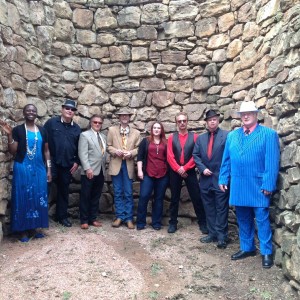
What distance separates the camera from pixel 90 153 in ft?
15.8

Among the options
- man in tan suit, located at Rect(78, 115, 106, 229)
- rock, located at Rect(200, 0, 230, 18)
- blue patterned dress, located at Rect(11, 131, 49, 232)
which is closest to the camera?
blue patterned dress, located at Rect(11, 131, 49, 232)

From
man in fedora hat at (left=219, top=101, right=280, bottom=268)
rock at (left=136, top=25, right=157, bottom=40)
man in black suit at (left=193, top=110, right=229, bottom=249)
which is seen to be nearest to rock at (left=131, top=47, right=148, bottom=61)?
rock at (left=136, top=25, right=157, bottom=40)

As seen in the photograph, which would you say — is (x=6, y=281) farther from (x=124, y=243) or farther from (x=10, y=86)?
(x=10, y=86)

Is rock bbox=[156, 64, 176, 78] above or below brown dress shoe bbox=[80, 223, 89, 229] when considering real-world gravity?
above

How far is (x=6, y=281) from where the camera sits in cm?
329

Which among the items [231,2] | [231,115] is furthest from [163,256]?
[231,2]

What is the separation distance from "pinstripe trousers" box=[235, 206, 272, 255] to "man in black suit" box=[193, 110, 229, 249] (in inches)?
14.2

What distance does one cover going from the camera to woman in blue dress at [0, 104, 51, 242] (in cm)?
415

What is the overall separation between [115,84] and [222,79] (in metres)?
1.59

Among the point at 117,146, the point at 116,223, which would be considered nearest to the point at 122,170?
the point at 117,146

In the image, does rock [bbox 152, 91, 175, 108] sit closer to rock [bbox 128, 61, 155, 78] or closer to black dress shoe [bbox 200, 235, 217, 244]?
rock [bbox 128, 61, 155, 78]

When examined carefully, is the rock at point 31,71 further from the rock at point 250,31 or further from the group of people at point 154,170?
the rock at point 250,31

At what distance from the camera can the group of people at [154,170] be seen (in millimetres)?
3609

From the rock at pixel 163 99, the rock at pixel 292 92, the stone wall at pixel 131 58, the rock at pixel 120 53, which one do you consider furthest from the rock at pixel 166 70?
the rock at pixel 292 92
